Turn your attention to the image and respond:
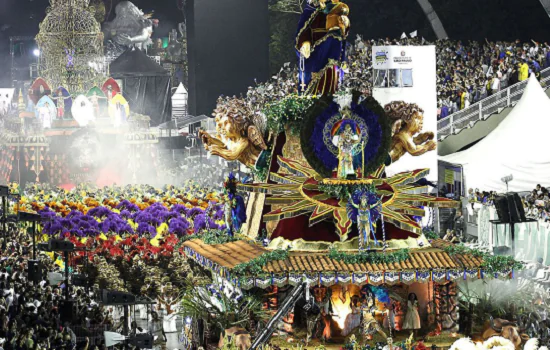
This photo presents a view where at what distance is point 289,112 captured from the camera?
91.1 ft

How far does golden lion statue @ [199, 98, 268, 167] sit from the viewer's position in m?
28.4

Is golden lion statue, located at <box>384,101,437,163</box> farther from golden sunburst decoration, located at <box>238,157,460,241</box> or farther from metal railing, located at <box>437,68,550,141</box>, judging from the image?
metal railing, located at <box>437,68,550,141</box>

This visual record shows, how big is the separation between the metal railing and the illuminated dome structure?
32549 mm

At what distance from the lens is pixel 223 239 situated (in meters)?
28.2

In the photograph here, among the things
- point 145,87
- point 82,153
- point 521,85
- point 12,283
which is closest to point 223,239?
point 12,283

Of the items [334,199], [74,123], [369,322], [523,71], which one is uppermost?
[523,71]

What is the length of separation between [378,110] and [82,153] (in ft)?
138

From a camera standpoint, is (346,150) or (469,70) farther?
(469,70)

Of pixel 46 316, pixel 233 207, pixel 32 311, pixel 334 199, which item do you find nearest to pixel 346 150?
pixel 334 199

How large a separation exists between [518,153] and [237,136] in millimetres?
14548

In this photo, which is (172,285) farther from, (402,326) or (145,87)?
(145,87)

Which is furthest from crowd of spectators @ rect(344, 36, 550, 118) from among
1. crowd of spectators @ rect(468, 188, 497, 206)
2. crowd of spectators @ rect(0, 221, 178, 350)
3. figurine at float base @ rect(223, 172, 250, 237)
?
figurine at float base @ rect(223, 172, 250, 237)

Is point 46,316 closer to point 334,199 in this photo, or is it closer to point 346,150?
point 334,199

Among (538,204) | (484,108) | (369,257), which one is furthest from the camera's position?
(484,108)
